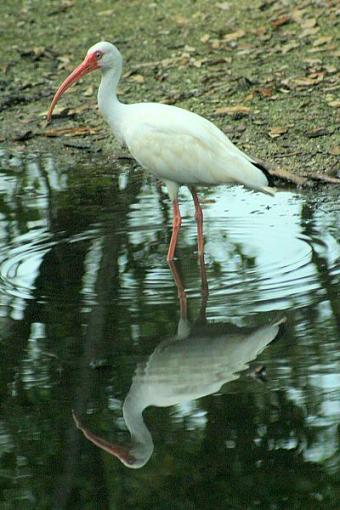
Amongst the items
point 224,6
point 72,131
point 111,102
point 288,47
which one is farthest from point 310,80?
point 111,102

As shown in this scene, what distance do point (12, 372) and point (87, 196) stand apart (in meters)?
3.75

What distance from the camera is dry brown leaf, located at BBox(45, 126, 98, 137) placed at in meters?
12.0

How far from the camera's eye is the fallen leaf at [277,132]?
11008 millimetres

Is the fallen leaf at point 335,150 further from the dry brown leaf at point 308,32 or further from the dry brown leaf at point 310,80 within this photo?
the dry brown leaf at point 308,32

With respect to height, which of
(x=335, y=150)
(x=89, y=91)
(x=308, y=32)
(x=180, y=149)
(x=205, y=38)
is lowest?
(x=89, y=91)

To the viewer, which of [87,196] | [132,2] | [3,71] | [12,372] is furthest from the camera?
[132,2]

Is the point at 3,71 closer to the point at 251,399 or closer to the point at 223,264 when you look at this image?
the point at 223,264

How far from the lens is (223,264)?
8.22 metres

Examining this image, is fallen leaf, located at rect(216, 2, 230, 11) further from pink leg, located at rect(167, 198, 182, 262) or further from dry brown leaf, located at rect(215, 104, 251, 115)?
pink leg, located at rect(167, 198, 182, 262)

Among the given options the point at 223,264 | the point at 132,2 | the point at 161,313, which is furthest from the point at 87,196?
the point at 132,2

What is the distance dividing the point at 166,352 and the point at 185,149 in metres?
2.17

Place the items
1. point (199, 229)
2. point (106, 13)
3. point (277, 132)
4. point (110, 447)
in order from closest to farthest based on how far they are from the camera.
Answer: point (110, 447) → point (199, 229) → point (277, 132) → point (106, 13)

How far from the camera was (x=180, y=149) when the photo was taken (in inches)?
333

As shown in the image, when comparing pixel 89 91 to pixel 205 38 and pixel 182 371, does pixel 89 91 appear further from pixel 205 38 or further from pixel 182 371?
pixel 182 371
